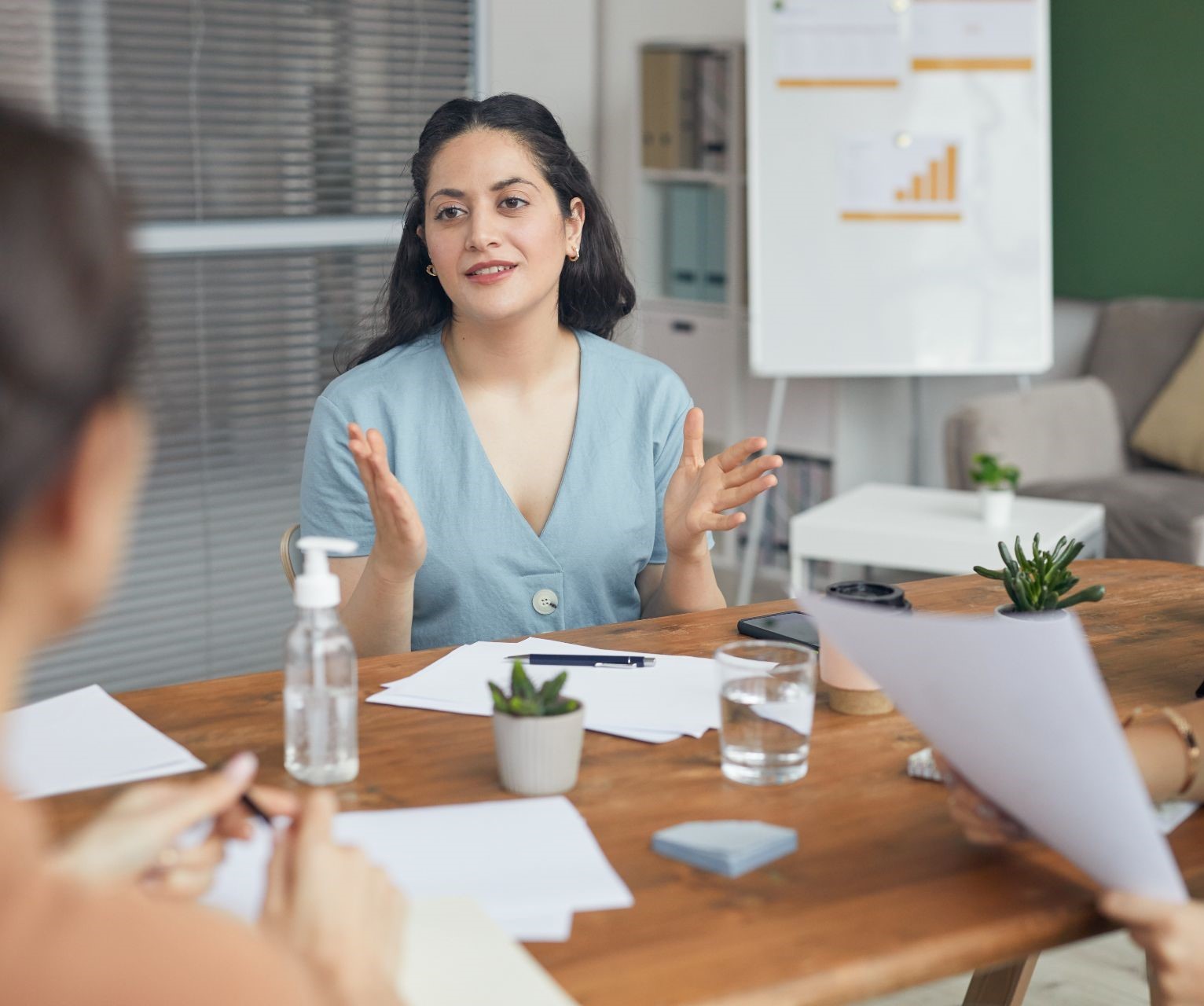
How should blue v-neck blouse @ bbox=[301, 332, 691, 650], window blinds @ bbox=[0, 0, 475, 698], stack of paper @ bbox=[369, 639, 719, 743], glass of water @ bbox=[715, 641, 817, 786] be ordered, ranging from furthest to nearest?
window blinds @ bbox=[0, 0, 475, 698], blue v-neck blouse @ bbox=[301, 332, 691, 650], stack of paper @ bbox=[369, 639, 719, 743], glass of water @ bbox=[715, 641, 817, 786]

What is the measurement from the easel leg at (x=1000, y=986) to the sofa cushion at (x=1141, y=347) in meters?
2.69

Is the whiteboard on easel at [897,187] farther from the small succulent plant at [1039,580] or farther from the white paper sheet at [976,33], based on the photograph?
the small succulent plant at [1039,580]

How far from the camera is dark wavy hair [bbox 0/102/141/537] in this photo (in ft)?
1.64

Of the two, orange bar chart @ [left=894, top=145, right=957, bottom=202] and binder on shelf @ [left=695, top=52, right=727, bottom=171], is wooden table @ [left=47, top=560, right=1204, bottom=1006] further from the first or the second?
binder on shelf @ [left=695, top=52, right=727, bottom=171]

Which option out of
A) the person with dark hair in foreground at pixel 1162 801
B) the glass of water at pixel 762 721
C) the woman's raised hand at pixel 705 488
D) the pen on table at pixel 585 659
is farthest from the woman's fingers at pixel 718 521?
the person with dark hair in foreground at pixel 1162 801

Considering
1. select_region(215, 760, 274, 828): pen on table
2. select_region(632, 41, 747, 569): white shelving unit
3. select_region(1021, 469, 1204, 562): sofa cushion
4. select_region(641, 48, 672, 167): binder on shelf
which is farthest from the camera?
select_region(641, 48, 672, 167): binder on shelf

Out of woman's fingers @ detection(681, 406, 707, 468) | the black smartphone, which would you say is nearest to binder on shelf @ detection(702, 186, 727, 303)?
woman's fingers @ detection(681, 406, 707, 468)

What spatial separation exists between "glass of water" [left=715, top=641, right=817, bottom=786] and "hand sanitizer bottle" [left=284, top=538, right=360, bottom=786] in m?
0.30

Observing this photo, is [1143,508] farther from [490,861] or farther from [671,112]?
[490,861]

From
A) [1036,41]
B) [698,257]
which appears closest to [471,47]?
[698,257]

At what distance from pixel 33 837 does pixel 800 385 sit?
4.04m

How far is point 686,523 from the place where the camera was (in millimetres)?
1717

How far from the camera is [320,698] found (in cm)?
118

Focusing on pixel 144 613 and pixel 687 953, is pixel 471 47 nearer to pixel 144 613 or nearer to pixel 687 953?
pixel 144 613
